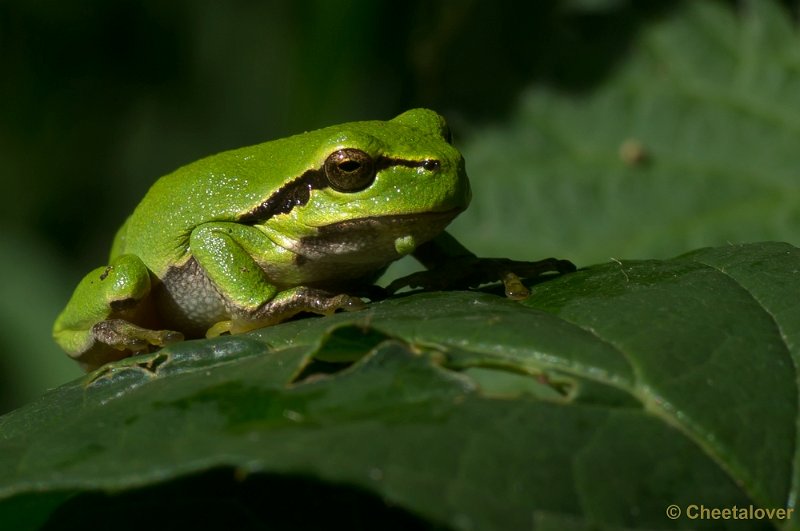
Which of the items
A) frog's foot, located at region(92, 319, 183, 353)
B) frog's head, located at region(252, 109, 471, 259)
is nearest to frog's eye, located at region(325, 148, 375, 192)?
frog's head, located at region(252, 109, 471, 259)

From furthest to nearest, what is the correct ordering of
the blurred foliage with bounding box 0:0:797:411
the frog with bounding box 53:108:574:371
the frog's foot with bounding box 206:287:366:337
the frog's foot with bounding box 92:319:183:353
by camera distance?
1. the blurred foliage with bounding box 0:0:797:411
2. the frog's foot with bounding box 92:319:183:353
3. the frog with bounding box 53:108:574:371
4. the frog's foot with bounding box 206:287:366:337

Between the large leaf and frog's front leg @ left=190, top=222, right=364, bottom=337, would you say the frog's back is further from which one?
the large leaf

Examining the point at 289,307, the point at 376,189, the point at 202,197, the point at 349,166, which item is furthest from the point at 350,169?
the point at 202,197

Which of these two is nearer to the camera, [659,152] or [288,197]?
[288,197]

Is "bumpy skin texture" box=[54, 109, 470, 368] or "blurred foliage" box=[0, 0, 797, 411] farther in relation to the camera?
"blurred foliage" box=[0, 0, 797, 411]

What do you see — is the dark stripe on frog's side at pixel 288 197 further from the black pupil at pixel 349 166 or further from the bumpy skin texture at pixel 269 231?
the black pupil at pixel 349 166

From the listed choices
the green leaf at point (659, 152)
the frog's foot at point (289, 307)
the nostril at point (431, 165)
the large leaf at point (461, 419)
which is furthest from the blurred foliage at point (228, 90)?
the large leaf at point (461, 419)

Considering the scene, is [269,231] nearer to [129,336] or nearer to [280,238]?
[280,238]
